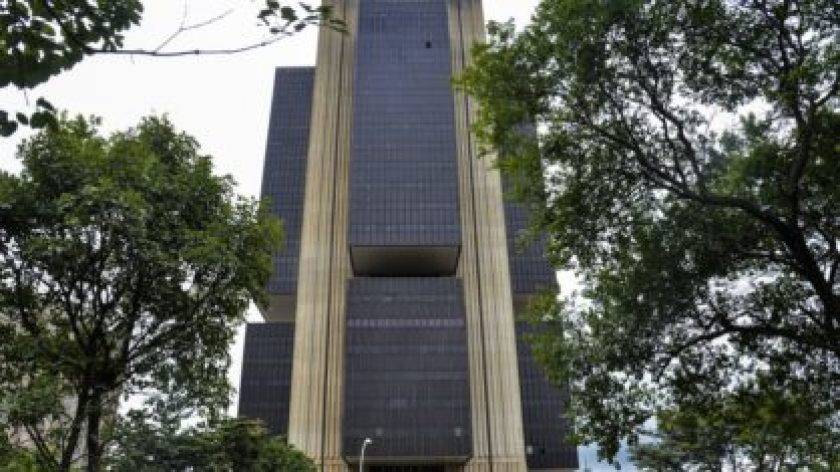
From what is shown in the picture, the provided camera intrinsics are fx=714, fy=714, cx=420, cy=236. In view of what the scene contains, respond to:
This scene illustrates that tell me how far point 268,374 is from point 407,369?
121 ft

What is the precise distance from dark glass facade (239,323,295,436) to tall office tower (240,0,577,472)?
73 centimetres

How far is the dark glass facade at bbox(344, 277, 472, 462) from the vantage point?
2729 inches

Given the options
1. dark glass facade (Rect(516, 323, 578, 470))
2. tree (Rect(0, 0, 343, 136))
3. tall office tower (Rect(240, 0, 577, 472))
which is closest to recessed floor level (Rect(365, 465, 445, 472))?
tall office tower (Rect(240, 0, 577, 472))

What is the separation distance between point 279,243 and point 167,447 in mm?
5648

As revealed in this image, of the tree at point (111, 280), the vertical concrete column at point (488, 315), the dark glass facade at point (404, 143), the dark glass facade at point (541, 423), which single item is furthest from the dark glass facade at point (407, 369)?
the tree at point (111, 280)

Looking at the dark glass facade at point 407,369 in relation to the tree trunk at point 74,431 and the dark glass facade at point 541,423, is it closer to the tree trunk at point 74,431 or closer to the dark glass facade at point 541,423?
the dark glass facade at point 541,423

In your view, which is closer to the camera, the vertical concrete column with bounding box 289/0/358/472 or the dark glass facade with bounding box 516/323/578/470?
the vertical concrete column with bounding box 289/0/358/472

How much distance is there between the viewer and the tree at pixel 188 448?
1589 centimetres

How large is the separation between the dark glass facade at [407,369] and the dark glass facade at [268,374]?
32249 millimetres

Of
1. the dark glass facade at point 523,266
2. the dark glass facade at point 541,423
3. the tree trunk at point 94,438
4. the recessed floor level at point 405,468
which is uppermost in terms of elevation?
the dark glass facade at point 523,266

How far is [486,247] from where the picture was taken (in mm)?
77688

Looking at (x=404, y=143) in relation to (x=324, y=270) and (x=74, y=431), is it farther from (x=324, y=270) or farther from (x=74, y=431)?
(x=74, y=431)

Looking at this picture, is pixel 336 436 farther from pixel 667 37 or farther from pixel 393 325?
pixel 667 37

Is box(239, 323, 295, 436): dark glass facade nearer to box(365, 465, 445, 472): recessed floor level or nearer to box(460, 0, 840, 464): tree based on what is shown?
box(365, 465, 445, 472): recessed floor level
